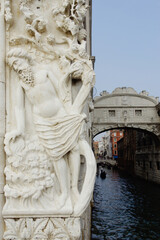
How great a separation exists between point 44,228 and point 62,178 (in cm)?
57

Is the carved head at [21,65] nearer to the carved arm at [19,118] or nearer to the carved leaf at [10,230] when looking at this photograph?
the carved arm at [19,118]

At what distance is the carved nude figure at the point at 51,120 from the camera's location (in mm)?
2449

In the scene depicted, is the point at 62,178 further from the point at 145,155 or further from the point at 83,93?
the point at 145,155

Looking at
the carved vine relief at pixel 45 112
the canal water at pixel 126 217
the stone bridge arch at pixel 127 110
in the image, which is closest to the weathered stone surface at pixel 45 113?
the carved vine relief at pixel 45 112

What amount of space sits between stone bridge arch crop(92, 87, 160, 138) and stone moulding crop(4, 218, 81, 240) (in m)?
17.4

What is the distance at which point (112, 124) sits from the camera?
20.1 meters

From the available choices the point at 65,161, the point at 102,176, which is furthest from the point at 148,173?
the point at 65,161

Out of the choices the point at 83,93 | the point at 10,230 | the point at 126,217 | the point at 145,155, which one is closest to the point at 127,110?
the point at 145,155

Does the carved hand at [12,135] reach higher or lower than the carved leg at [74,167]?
higher

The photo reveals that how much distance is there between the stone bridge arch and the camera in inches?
774

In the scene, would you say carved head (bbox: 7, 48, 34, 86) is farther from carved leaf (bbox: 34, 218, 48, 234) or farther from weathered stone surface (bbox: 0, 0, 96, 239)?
carved leaf (bbox: 34, 218, 48, 234)

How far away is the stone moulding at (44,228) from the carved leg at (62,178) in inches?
8.7

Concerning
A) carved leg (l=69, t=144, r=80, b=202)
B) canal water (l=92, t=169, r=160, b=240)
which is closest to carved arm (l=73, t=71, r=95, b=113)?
carved leg (l=69, t=144, r=80, b=202)

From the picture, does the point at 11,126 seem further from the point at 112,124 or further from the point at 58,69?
the point at 112,124
